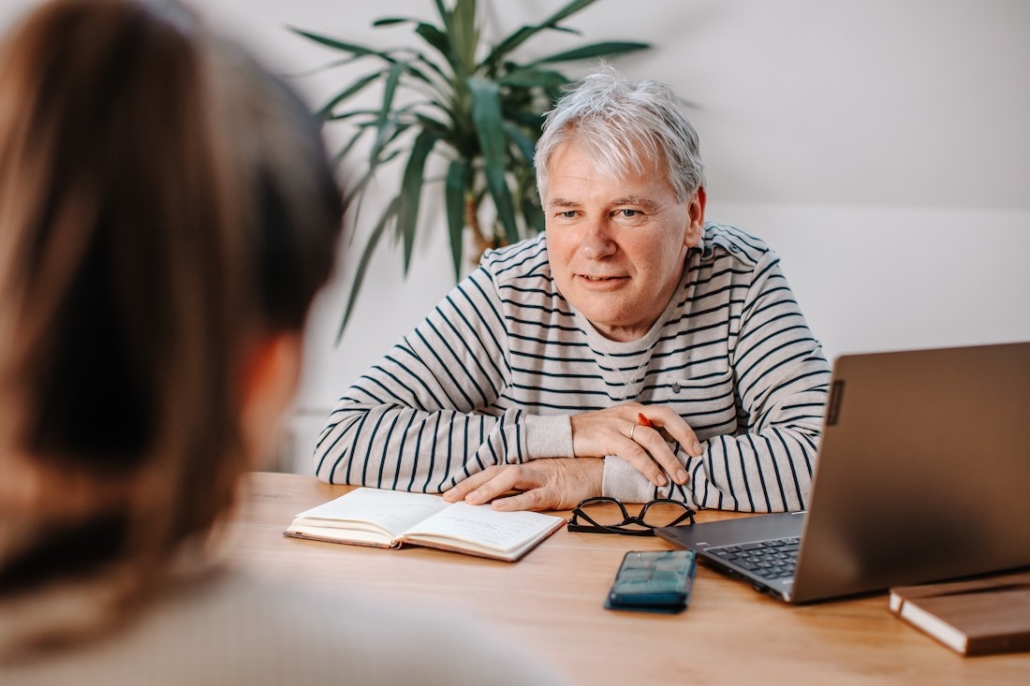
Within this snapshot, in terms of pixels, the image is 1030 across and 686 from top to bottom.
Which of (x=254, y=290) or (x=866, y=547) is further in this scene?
(x=866, y=547)

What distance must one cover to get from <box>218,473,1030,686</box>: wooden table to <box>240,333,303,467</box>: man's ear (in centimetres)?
20

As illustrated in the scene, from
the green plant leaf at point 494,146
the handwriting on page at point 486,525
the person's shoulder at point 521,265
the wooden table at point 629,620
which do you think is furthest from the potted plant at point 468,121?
the wooden table at point 629,620

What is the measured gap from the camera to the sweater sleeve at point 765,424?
1.35 meters

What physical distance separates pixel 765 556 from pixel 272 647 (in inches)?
30.8

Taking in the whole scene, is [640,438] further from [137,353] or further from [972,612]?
[137,353]

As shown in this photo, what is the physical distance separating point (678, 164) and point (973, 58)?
124cm

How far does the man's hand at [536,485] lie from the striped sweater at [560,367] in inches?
2.8

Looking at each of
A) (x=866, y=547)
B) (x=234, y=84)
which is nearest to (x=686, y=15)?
(x=866, y=547)

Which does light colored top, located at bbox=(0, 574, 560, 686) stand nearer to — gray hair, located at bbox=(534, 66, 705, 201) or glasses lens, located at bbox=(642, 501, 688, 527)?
glasses lens, located at bbox=(642, 501, 688, 527)

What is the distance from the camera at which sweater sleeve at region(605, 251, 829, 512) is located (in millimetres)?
1346

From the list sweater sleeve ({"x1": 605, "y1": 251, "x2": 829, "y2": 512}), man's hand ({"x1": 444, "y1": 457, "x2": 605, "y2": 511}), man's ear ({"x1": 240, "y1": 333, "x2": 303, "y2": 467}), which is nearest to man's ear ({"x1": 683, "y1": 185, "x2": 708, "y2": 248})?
sweater sleeve ({"x1": 605, "y1": 251, "x2": 829, "y2": 512})

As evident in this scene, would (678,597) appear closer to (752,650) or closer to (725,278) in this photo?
(752,650)

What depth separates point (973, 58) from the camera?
2.33 meters

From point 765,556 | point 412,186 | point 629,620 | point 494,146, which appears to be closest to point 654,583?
point 629,620
